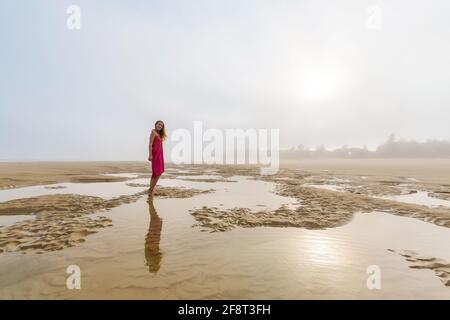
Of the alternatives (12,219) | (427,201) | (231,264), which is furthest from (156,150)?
(427,201)

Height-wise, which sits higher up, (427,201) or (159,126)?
(159,126)

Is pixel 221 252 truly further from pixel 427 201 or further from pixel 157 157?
pixel 427 201

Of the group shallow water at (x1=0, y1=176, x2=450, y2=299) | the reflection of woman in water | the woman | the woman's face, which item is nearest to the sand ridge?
shallow water at (x1=0, y1=176, x2=450, y2=299)

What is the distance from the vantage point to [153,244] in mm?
5086

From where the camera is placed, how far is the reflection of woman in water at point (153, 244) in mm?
4062

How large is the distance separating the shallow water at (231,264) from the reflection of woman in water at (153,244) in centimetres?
2

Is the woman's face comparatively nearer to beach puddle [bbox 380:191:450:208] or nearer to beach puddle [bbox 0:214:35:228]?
beach puddle [bbox 0:214:35:228]

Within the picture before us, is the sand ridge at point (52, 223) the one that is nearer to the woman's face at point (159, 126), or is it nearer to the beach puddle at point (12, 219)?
the beach puddle at point (12, 219)

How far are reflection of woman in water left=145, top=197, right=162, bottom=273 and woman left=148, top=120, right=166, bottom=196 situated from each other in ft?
11.1

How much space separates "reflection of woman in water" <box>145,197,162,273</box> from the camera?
13.3ft

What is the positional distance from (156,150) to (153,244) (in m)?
6.61

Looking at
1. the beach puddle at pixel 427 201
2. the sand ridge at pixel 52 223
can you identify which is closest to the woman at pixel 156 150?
the sand ridge at pixel 52 223

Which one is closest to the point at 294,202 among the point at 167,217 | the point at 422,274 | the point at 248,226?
the point at 248,226

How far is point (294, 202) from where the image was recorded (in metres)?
10.6
